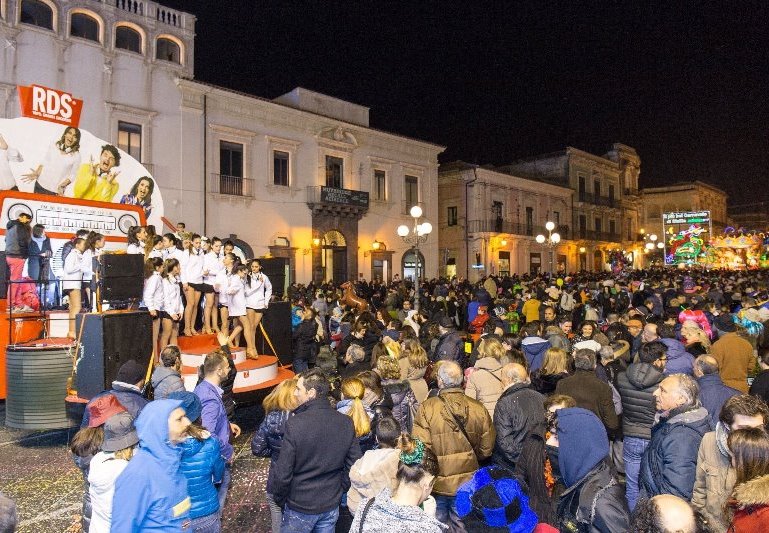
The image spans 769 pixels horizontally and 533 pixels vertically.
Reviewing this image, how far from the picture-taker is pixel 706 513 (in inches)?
122

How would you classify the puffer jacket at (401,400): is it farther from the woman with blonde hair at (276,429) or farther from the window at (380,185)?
the window at (380,185)

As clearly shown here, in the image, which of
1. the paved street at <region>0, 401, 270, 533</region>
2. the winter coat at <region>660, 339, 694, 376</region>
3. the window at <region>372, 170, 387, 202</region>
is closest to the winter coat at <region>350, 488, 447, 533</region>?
the paved street at <region>0, 401, 270, 533</region>

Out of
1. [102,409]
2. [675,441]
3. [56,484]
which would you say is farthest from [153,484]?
[56,484]

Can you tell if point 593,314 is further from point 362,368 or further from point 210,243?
point 210,243

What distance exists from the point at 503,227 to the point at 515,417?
3212 centimetres

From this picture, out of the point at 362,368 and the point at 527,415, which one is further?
the point at 362,368

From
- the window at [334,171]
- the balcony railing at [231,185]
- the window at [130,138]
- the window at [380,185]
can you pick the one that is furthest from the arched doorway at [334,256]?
the window at [130,138]

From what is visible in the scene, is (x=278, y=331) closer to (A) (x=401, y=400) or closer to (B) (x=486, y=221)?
(A) (x=401, y=400)

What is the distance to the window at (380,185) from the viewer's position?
93.0 ft

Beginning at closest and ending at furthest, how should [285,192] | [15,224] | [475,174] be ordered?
[15,224] → [285,192] → [475,174]

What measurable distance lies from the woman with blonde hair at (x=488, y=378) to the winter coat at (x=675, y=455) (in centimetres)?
165

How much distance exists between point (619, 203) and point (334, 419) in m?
48.6

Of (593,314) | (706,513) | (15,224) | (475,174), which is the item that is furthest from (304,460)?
(475,174)

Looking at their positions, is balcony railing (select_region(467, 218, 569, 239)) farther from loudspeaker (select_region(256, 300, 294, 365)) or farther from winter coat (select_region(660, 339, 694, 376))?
winter coat (select_region(660, 339, 694, 376))
